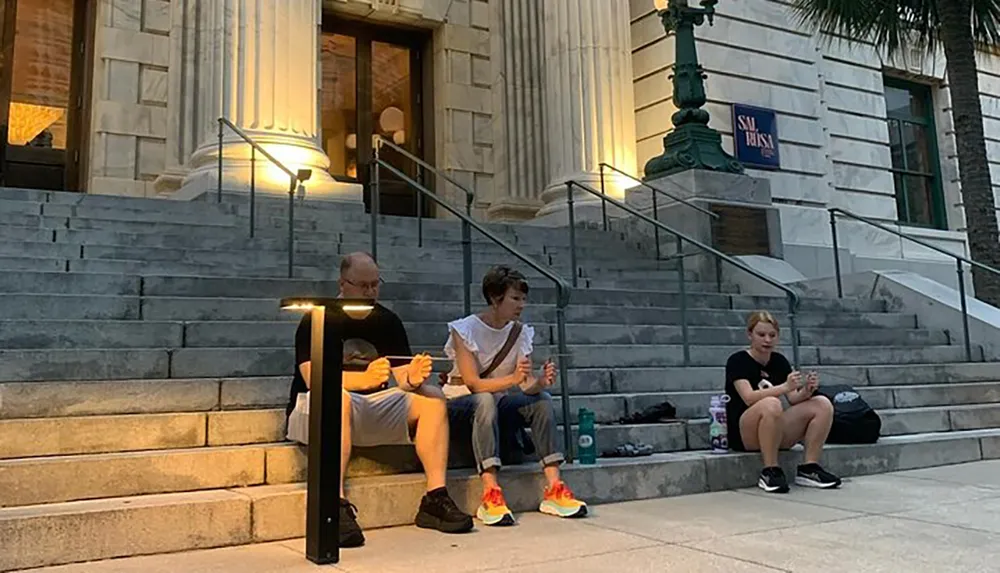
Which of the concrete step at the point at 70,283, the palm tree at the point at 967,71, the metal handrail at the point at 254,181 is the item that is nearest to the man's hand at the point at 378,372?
the concrete step at the point at 70,283

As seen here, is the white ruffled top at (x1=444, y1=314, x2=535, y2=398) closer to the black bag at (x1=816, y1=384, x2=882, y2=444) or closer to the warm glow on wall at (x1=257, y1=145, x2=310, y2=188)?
the black bag at (x1=816, y1=384, x2=882, y2=444)

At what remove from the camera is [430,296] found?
801 centimetres

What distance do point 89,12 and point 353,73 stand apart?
4.32 meters

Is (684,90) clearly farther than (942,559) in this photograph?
Yes

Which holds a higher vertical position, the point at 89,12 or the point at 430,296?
the point at 89,12

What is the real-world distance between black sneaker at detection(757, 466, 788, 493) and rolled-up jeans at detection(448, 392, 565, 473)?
5.07 ft

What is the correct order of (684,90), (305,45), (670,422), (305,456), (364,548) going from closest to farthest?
(364,548) → (305,456) → (670,422) → (305,45) → (684,90)

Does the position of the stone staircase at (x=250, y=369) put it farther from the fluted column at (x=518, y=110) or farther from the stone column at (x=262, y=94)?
the fluted column at (x=518, y=110)

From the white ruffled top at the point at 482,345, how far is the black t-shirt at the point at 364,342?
1.09 feet

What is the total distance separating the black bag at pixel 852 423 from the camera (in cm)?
680

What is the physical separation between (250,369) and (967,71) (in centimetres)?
1221

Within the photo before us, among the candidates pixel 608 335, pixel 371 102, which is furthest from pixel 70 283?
pixel 371 102

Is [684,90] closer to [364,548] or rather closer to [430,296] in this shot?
[430,296]

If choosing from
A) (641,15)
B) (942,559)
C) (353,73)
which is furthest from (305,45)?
(942,559)
